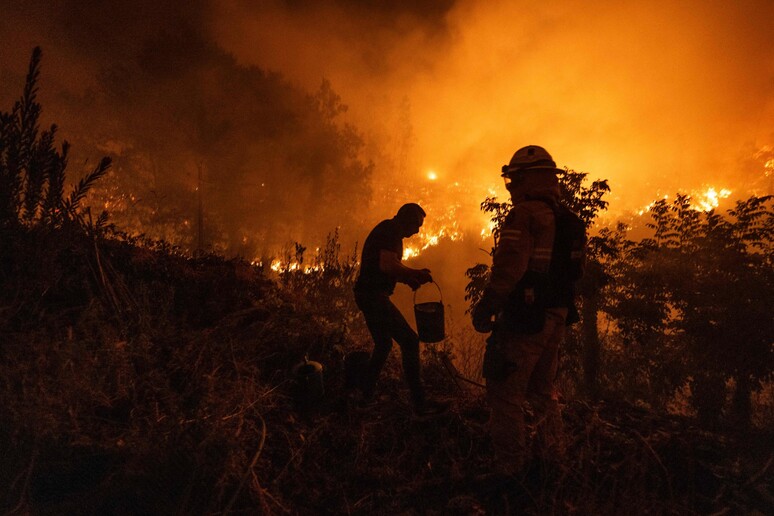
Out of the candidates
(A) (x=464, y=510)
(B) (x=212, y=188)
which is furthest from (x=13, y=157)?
(B) (x=212, y=188)

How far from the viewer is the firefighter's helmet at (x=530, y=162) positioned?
2764 mm

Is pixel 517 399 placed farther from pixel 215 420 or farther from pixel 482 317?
pixel 215 420

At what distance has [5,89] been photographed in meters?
30.6

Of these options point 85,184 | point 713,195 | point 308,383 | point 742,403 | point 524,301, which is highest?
point 713,195

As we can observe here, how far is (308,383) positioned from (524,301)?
6.50 ft

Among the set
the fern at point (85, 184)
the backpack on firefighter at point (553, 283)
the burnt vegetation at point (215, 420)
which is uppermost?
the fern at point (85, 184)

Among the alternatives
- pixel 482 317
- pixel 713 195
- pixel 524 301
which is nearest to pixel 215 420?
pixel 482 317

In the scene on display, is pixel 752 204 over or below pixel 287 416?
over

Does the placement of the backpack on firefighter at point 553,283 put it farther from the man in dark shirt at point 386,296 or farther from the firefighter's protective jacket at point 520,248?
the man in dark shirt at point 386,296

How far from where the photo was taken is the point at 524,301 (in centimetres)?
258

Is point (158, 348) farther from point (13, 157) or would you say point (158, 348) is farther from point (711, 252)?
point (711, 252)

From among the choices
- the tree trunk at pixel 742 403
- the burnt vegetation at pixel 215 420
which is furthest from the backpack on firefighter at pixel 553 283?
the tree trunk at pixel 742 403

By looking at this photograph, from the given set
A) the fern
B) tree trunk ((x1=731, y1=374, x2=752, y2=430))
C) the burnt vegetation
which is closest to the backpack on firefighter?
the burnt vegetation

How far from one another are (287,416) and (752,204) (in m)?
11.6
